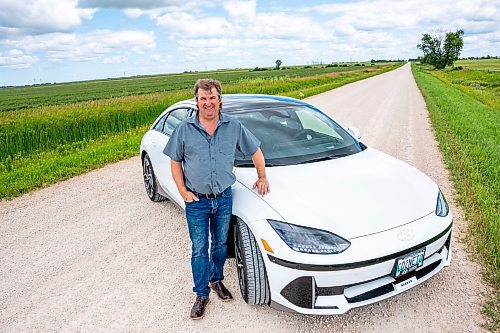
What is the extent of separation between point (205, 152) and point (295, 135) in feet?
4.60

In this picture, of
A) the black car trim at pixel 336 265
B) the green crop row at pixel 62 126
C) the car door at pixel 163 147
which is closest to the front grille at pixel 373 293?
the black car trim at pixel 336 265

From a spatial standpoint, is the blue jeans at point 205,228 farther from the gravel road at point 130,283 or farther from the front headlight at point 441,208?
the front headlight at point 441,208

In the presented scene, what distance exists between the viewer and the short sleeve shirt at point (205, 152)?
2746mm

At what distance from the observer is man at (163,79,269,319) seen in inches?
108

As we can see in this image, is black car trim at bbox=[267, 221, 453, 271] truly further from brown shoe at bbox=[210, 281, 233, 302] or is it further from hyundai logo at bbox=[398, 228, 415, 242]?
brown shoe at bbox=[210, 281, 233, 302]

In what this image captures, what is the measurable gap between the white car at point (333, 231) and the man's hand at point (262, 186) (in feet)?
0.16

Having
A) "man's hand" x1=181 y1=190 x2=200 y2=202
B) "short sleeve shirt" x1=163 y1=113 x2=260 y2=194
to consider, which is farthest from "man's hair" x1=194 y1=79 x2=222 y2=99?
"man's hand" x1=181 y1=190 x2=200 y2=202

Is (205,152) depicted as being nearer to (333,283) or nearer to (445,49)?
(333,283)

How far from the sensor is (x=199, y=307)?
2.95 m

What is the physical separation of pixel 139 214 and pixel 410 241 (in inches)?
135

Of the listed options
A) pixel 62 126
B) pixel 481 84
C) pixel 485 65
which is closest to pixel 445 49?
pixel 485 65

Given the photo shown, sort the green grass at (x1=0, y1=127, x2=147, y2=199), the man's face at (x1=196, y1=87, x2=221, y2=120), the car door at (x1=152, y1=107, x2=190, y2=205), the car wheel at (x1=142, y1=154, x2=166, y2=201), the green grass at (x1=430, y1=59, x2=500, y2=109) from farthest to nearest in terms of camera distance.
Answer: the green grass at (x1=430, y1=59, x2=500, y2=109) → the green grass at (x1=0, y1=127, x2=147, y2=199) → the car wheel at (x1=142, y1=154, x2=166, y2=201) → the car door at (x1=152, y1=107, x2=190, y2=205) → the man's face at (x1=196, y1=87, x2=221, y2=120)

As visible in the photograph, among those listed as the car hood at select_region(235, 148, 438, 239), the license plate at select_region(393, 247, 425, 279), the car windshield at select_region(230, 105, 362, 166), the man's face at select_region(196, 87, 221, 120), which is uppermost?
the man's face at select_region(196, 87, 221, 120)

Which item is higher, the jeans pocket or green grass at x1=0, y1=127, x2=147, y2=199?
the jeans pocket
